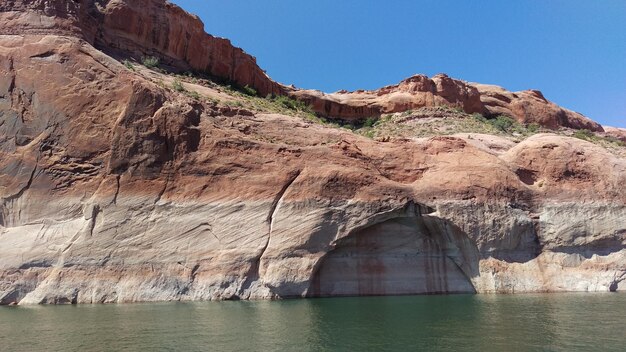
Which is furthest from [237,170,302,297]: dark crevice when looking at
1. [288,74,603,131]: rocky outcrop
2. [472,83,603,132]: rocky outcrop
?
[472,83,603,132]: rocky outcrop

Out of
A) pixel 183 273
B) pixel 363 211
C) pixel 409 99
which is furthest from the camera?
pixel 409 99

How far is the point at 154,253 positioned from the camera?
20859 millimetres

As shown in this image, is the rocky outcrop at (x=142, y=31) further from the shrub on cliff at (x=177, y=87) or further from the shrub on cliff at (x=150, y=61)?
the shrub on cliff at (x=177, y=87)

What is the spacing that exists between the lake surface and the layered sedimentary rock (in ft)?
6.99

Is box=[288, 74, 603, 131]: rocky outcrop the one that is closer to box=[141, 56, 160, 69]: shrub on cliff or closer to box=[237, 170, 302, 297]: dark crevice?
box=[141, 56, 160, 69]: shrub on cliff

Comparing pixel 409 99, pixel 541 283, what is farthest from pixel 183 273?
pixel 409 99

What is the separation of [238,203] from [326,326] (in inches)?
365

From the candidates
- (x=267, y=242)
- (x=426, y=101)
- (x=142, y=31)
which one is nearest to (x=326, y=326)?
(x=267, y=242)

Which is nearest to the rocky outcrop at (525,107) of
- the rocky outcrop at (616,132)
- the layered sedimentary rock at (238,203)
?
the rocky outcrop at (616,132)

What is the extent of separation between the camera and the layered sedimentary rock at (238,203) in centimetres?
2072

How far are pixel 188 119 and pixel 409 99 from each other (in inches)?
1140

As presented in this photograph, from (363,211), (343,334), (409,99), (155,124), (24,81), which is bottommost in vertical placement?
(343,334)

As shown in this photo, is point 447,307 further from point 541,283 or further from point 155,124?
point 155,124

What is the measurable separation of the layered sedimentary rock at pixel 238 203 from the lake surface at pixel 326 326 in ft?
6.99
